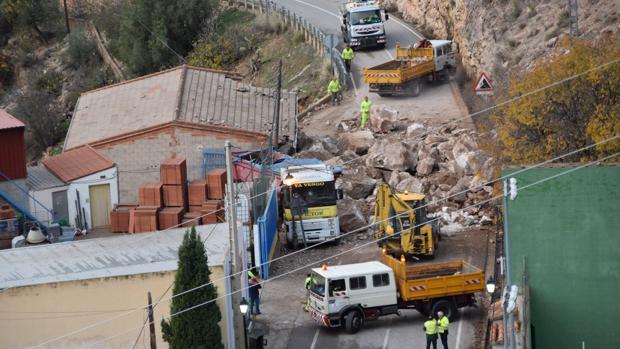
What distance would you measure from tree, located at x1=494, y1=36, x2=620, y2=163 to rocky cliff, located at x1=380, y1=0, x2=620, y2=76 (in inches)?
276

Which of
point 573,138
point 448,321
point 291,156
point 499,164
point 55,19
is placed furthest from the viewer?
point 55,19

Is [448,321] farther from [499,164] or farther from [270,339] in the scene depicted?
[499,164]

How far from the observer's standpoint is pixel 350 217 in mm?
40031

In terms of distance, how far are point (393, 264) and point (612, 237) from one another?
5963 millimetres

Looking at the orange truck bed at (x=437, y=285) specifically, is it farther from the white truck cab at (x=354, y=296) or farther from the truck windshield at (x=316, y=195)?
the truck windshield at (x=316, y=195)

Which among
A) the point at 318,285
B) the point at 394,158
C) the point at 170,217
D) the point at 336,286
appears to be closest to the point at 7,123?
the point at 170,217

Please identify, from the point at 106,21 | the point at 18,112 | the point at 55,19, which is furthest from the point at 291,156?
the point at 55,19

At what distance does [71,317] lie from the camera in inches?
1141

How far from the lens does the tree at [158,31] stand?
236ft

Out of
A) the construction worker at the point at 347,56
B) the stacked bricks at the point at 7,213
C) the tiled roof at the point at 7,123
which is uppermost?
the construction worker at the point at 347,56

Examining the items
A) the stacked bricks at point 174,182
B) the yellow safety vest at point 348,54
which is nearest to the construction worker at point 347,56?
the yellow safety vest at point 348,54

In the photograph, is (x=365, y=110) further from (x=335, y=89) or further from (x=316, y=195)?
(x=316, y=195)

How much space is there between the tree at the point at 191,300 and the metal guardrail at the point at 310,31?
92.0 feet

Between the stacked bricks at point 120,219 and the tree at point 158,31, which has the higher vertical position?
the tree at point 158,31
